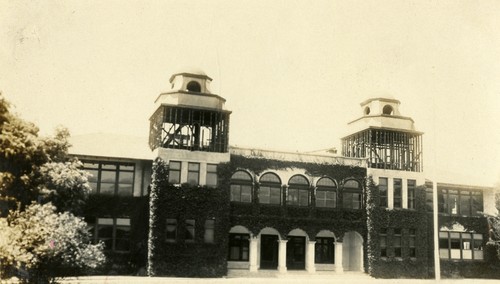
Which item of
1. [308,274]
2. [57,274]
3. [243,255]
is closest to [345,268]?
[308,274]

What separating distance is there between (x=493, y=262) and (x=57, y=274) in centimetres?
3063

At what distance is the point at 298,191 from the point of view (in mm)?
32750

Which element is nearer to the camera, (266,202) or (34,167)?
(34,167)

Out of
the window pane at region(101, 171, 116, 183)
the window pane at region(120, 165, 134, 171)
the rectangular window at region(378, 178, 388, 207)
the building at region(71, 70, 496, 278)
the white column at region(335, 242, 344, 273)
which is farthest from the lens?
the rectangular window at region(378, 178, 388, 207)

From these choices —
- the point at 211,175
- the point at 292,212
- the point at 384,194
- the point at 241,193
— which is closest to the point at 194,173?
the point at 211,175

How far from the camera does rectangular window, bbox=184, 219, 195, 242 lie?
29.1 metres

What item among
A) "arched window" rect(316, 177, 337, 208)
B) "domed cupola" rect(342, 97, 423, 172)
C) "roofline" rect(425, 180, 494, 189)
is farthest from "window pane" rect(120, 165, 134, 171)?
"roofline" rect(425, 180, 494, 189)

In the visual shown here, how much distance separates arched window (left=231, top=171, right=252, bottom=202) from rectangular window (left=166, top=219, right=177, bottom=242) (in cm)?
432

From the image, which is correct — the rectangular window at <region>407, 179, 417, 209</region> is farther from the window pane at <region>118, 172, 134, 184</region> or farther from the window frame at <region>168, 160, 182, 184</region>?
the window pane at <region>118, 172, 134, 184</region>

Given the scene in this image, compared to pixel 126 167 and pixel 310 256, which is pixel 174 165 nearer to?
pixel 126 167

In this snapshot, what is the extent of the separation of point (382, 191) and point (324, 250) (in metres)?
5.88

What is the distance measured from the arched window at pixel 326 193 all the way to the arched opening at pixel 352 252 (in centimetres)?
297

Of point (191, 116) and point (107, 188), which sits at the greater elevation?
point (191, 116)

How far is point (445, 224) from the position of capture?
35.8 metres
